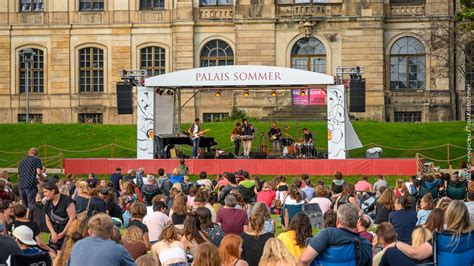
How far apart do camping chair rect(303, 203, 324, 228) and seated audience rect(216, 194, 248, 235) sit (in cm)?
367

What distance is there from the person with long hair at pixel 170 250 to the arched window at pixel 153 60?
143 ft

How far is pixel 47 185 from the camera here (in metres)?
17.8

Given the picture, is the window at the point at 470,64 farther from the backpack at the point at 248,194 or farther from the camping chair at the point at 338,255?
the camping chair at the point at 338,255

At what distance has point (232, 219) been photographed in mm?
17281

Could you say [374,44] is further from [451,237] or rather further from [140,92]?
[451,237]

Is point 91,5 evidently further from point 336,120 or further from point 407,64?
point 336,120

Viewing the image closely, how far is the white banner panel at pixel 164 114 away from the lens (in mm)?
40125

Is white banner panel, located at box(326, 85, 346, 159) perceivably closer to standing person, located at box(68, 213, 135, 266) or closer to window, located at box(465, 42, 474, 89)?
window, located at box(465, 42, 474, 89)

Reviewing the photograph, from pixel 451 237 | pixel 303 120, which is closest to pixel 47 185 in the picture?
pixel 451 237

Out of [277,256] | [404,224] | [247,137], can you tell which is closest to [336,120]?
[247,137]

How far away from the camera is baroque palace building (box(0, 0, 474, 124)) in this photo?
5403 cm

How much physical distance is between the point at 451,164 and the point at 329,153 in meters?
5.69

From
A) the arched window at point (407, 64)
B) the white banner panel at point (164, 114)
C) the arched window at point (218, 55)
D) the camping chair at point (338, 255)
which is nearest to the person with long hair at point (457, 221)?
the camping chair at point (338, 255)

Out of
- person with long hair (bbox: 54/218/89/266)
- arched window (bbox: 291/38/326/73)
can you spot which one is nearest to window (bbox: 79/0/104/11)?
arched window (bbox: 291/38/326/73)
